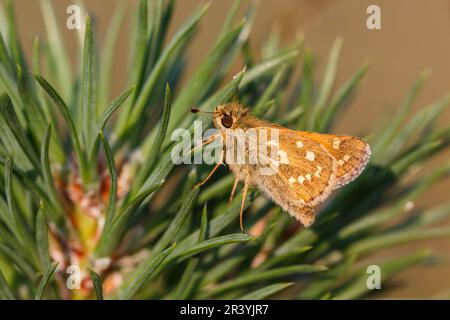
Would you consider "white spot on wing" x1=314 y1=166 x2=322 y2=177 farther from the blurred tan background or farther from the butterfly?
the blurred tan background

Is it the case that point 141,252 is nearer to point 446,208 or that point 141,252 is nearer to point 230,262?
point 230,262

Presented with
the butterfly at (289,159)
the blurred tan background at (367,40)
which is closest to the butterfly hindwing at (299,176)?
the butterfly at (289,159)

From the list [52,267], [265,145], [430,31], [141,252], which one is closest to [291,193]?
[265,145]

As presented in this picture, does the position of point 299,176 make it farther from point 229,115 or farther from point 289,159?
point 229,115

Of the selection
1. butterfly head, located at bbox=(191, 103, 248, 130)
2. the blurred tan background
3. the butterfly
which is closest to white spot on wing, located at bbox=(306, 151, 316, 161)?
the butterfly

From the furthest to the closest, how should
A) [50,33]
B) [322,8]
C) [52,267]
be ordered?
[322,8]
[50,33]
[52,267]

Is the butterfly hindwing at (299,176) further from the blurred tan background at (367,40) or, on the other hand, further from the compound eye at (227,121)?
the blurred tan background at (367,40)
